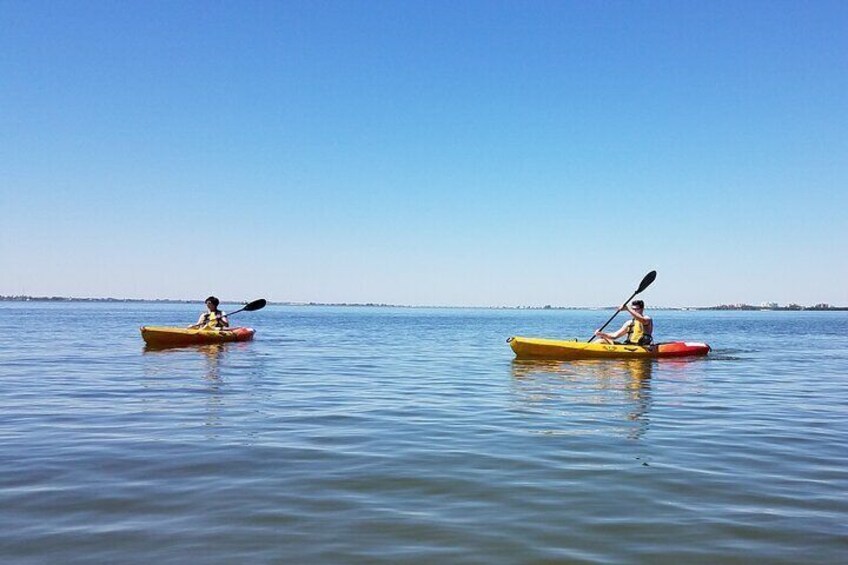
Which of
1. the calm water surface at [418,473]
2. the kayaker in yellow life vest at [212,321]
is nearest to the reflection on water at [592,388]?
the calm water surface at [418,473]

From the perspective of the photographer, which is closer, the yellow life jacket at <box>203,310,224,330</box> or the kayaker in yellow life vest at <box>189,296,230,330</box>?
the kayaker in yellow life vest at <box>189,296,230,330</box>

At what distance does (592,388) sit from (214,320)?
1704 cm

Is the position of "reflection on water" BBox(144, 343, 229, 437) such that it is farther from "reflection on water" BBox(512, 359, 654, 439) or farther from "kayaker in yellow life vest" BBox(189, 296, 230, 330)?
"reflection on water" BBox(512, 359, 654, 439)

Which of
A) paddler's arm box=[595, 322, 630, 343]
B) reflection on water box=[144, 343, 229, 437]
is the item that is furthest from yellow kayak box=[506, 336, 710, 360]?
reflection on water box=[144, 343, 229, 437]

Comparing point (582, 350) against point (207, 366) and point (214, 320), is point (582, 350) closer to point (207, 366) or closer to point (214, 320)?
point (207, 366)

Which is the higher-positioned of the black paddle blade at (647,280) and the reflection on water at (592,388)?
the black paddle blade at (647,280)

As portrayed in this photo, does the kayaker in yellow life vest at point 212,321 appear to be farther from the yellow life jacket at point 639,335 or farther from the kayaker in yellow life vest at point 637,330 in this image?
the yellow life jacket at point 639,335

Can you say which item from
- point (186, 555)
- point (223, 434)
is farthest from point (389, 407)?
point (186, 555)

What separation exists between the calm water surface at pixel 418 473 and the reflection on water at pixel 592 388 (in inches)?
4.4

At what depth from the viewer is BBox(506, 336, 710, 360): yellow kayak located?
63.1ft

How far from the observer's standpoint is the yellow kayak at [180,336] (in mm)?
23812

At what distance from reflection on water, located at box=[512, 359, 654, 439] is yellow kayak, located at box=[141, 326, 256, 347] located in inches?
474

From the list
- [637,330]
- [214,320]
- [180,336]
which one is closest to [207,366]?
[180,336]

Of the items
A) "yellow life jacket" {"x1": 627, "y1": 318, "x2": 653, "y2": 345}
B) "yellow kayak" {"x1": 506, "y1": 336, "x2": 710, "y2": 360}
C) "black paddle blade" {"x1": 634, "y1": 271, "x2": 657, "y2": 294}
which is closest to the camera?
"yellow kayak" {"x1": 506, "y1": 336, "x2": 710, "y2": 360}
